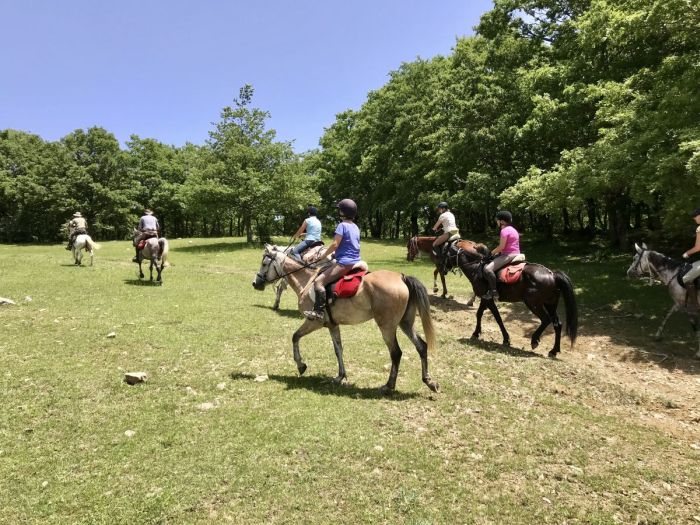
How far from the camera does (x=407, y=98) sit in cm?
4512

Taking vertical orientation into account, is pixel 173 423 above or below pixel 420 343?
below

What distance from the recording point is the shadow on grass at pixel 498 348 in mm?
10260

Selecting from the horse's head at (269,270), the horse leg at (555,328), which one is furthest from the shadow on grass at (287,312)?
the horse leg at (555,328)

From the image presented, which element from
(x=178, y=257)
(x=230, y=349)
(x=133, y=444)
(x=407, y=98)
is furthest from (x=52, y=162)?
(x=133, y=444)

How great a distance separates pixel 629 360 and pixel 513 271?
3.57 m

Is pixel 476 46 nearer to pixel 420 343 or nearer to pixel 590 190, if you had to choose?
pixel 590 190

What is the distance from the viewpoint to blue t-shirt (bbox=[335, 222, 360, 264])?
25.2ft

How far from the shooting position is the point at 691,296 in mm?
10594

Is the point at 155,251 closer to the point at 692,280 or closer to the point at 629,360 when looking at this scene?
the point at 629,360

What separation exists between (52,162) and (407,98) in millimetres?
43099

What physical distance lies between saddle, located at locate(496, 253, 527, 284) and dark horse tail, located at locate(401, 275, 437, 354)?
4.31 meters

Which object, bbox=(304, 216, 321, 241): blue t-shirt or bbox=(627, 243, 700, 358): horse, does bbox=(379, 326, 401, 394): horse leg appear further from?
bbox=(627, 243, 700, 358): horse

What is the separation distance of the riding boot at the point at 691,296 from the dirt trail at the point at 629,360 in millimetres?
1182

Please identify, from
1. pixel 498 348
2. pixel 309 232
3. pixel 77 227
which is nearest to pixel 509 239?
pixel 498 348
